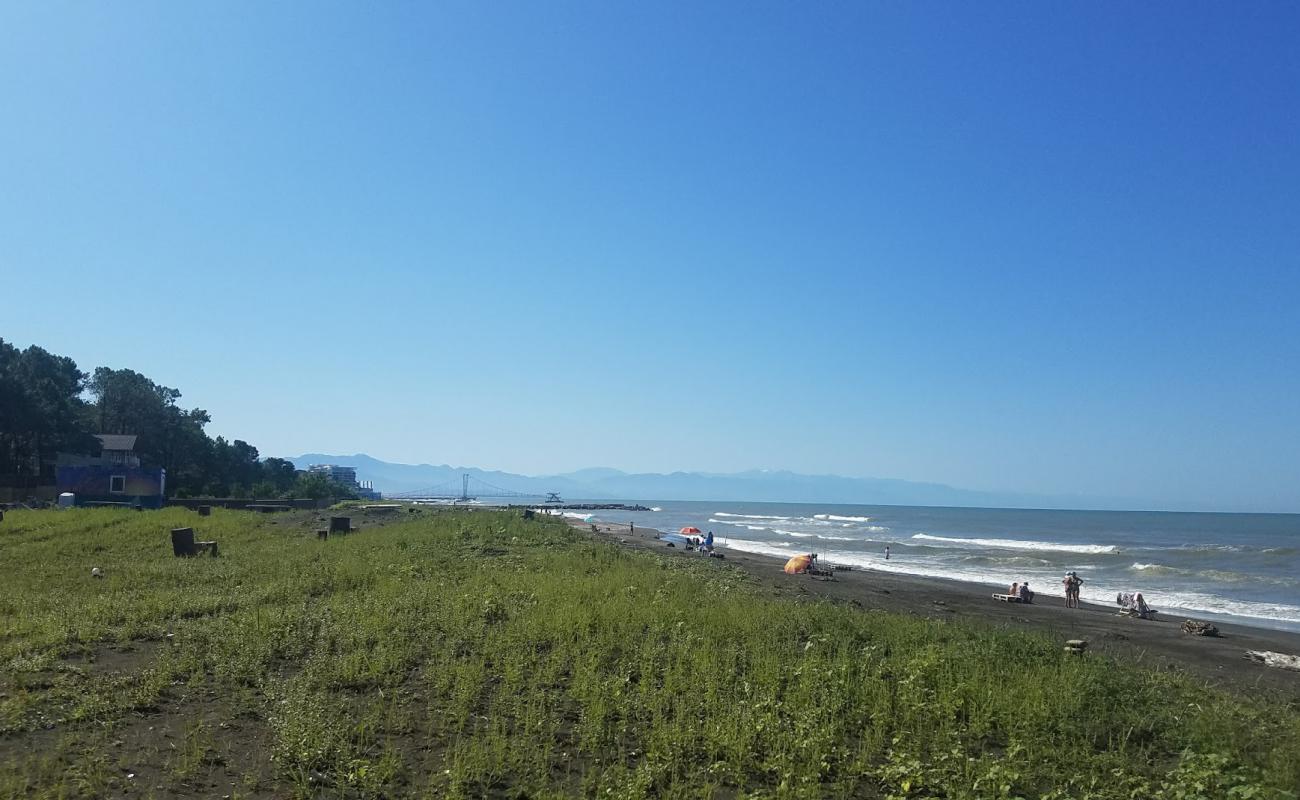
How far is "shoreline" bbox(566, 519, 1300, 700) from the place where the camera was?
1481cm

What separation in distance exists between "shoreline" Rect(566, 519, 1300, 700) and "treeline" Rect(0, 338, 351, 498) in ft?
206

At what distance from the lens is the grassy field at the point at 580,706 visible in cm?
644

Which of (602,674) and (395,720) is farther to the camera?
(602,674)

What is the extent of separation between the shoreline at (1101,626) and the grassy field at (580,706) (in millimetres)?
4466

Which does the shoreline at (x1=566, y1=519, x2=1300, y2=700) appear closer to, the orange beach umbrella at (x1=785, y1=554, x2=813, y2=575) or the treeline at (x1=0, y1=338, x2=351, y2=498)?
the orange beach umbrella at (x1=785, y1=554, x2=813, y2=575)

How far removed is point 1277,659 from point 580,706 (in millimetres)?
16786

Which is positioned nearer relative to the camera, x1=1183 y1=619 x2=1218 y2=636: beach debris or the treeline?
x1=1183 y1=619 x2=1218 y2=636: beach debris

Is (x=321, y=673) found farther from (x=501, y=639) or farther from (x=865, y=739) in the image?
(x=865, y=739)

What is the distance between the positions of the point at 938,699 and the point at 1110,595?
28636 mm

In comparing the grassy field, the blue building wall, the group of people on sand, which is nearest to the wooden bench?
the grassy field

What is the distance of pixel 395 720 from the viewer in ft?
24.6

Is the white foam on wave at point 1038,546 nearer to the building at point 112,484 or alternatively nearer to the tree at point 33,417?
the building at point 112,484

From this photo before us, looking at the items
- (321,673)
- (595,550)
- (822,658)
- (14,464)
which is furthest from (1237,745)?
(14,464)

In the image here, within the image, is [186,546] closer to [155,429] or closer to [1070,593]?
[1070,593]
